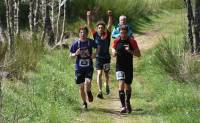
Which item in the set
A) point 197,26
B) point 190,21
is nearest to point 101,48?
point 190,21

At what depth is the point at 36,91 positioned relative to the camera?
12.4 m

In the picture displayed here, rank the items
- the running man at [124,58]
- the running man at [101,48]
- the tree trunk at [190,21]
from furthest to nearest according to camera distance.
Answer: the tree trunk at [190,21] → the running man at [101,48] → the running man at [124,58]

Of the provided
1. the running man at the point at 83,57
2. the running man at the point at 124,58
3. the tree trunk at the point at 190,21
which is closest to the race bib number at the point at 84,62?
the running man at the point at 83,57

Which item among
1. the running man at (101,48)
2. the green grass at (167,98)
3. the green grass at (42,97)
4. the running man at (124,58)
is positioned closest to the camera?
the green grass at (42,97)

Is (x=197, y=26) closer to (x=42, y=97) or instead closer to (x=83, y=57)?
(x=83, y=57)

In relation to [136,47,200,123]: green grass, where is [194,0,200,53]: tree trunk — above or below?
above

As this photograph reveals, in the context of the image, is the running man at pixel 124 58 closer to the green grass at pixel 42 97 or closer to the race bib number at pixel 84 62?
the race bib number at pixel 84 62

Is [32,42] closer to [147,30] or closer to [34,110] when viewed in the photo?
[34,110]

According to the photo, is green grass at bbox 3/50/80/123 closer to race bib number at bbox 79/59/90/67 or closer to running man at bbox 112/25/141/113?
race bib number at bbox 79/59/90/67

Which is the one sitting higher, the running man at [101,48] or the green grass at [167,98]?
the running man at [101,48]

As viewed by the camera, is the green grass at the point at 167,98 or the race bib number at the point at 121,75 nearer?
the green grass at the point at 167,98

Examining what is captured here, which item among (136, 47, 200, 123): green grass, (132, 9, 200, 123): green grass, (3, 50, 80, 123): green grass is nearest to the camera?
(3, 50, 80, 123): green grass

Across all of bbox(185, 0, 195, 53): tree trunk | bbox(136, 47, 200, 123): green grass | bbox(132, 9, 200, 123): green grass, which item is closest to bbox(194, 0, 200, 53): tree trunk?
bbox(185, 0, 195, 53): tree trunk

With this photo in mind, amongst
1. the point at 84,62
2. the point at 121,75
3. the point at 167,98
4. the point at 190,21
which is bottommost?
the point at 167,98
